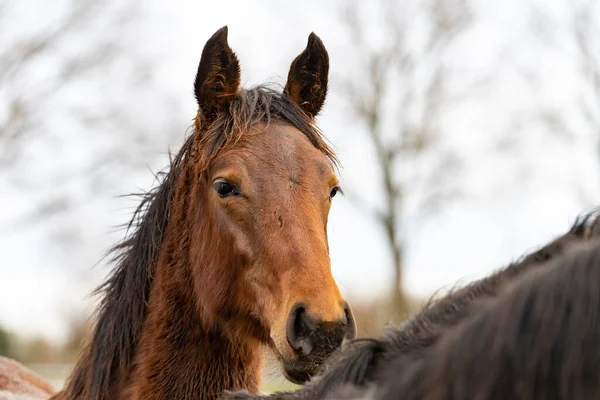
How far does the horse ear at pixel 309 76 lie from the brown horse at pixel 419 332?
2.39m

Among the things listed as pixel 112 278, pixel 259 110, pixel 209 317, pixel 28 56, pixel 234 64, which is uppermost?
pixel 28 56

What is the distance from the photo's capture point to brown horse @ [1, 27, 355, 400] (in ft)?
12.1

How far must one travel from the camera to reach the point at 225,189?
13.1ft

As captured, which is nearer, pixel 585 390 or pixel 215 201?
pixel 585 390

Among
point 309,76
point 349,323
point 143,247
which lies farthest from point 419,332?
point 309,76

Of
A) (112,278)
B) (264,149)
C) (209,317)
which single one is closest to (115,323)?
(112,278)

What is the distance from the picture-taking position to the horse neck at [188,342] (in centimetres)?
395

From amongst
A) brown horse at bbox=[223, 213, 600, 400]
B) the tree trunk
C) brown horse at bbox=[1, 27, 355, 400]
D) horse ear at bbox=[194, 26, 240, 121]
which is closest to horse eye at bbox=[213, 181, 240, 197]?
brown horse at bbox=[1, 27, 355, 400]

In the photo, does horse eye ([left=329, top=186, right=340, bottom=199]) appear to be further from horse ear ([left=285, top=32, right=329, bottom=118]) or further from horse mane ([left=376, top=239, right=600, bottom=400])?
horse mane ([left=376, top=239, right=600, bottom=400])

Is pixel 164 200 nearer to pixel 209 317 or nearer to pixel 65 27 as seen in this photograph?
pixel 209 317

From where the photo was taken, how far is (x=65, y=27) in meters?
21.4

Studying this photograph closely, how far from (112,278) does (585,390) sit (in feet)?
11.2

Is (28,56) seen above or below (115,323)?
above

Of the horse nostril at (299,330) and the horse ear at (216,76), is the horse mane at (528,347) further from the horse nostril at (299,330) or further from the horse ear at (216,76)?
the horse ear at (216,76)
